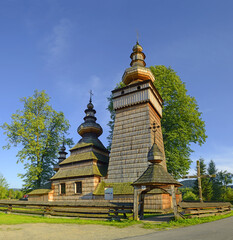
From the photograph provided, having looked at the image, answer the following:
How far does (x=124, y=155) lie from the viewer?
1997cm

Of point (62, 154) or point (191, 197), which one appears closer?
point (62, 154)

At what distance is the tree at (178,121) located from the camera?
2422 centimetres

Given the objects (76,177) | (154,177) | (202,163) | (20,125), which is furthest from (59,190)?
(202,163)

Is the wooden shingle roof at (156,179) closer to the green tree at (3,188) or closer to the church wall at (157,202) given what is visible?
the church wall at (157,202)

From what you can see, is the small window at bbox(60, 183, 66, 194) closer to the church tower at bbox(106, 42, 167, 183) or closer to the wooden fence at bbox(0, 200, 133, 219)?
the church tower at bbox(106, 42, 167, 183)

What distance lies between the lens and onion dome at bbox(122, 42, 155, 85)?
78.0ft

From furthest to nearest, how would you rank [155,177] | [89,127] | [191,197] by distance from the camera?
[191,197] → [89,127] → [155,177]

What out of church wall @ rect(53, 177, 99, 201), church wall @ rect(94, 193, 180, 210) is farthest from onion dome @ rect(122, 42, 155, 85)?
church wall @ rect(94, 193, 180, 210)

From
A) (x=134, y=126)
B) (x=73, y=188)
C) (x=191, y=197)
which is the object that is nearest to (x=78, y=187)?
(x=73, y=188)

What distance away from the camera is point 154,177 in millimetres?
10875

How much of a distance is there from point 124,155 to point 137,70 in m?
10.5

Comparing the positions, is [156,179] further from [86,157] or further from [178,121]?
[178,121]

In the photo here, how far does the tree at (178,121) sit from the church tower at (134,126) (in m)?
3.03

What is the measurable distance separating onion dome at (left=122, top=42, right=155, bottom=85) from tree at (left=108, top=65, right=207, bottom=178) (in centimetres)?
341
